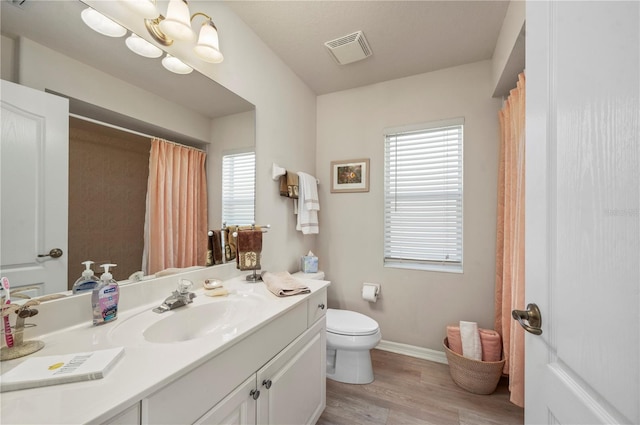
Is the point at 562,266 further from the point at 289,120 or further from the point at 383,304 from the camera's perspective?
the point at 289,120

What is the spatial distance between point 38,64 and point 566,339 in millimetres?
1707

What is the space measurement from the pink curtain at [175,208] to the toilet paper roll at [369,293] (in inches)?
57.3

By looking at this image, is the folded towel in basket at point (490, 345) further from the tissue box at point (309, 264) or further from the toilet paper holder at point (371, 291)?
the tissue box at point (309, 264)

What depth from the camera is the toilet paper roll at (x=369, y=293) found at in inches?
87.6

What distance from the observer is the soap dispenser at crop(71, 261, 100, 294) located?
88cm

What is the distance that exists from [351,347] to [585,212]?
1.57m

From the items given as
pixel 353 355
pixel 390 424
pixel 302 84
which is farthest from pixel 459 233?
pixel 302 84

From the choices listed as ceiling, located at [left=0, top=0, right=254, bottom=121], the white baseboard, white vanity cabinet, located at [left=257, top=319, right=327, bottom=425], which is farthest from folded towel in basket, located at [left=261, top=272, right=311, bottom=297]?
the white baseboard

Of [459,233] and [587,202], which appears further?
[459,233]

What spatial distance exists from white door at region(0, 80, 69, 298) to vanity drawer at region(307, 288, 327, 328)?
98 centimetres

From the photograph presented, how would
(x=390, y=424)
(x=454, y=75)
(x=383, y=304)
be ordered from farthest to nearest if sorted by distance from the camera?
1. (x=383, y=304)
2. (x=454, y=75)
3. (x=390, y=424)

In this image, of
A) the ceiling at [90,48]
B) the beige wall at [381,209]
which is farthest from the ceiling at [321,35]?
the beige wall at [381,209]

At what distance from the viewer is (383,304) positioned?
7.54 ft

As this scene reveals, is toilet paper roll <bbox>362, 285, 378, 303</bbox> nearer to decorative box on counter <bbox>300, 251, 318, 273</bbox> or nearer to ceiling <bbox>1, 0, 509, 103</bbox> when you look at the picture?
decorative box on counter <bbox>300, 251, 318, 273</bbox>
